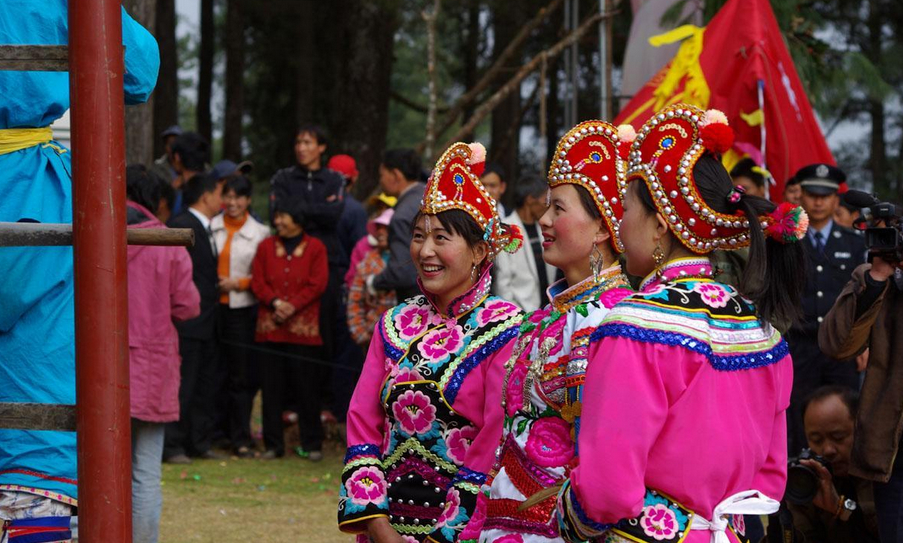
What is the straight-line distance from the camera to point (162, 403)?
627cm

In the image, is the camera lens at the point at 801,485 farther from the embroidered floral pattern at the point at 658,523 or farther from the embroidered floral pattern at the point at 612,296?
the embroidered floral pattern at the point at 658,523

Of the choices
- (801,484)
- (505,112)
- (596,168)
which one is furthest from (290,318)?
(505,112)

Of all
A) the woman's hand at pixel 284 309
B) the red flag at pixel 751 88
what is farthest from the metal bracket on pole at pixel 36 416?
the woman's hand at pixel 284 309

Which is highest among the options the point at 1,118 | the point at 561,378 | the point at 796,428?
the point at 1,118

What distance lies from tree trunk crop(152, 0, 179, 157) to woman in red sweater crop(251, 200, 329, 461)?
850 cm

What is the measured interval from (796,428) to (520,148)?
16.7 m

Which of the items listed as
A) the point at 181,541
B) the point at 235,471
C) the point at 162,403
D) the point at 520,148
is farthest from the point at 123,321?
the point at 520,148

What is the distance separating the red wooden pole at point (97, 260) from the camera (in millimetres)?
2781

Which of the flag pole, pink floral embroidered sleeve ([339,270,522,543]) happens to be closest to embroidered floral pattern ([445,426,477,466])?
pink floral embroidered sleeve ([339,270,522,543])

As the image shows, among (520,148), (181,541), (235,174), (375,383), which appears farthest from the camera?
(520,148)

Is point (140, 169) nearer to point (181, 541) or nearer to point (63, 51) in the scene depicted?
point (181, 541)

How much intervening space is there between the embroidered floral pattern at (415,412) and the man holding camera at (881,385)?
73.7 inches

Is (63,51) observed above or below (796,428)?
above

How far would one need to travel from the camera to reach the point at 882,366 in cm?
484
